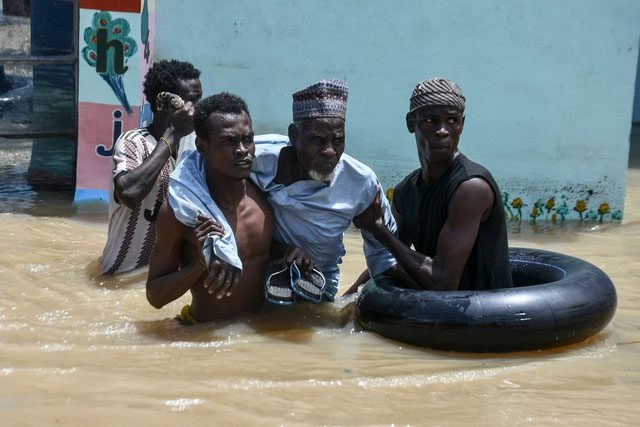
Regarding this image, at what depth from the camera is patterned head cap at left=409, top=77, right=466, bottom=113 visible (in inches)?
170

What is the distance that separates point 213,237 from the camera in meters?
3.95

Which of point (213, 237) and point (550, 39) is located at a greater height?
point (550, 39)

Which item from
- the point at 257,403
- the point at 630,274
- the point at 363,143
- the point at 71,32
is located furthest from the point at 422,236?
the point at 71,32

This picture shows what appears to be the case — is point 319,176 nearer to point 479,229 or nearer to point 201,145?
point 201,145

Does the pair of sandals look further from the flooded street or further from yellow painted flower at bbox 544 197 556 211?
yellow painted flower at bbox 544 197 556 211

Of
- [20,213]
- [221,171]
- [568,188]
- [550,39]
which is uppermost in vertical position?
[550,39]

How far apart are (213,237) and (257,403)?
746 millimetres

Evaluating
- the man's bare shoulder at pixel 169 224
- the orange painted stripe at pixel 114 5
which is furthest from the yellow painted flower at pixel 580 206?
the man's bare shoulder at pixel 169 224

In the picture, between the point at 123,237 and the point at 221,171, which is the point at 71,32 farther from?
the point at 221,171

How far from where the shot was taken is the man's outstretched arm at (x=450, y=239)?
423 cm

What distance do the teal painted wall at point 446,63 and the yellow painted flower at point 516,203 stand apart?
6cm

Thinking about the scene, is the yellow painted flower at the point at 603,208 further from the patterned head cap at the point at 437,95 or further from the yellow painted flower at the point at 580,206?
the patterned head cap at the point at 437,95

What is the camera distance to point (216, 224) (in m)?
4.01

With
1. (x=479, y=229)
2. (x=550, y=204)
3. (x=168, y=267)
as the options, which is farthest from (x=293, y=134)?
(x=550, y=204)
